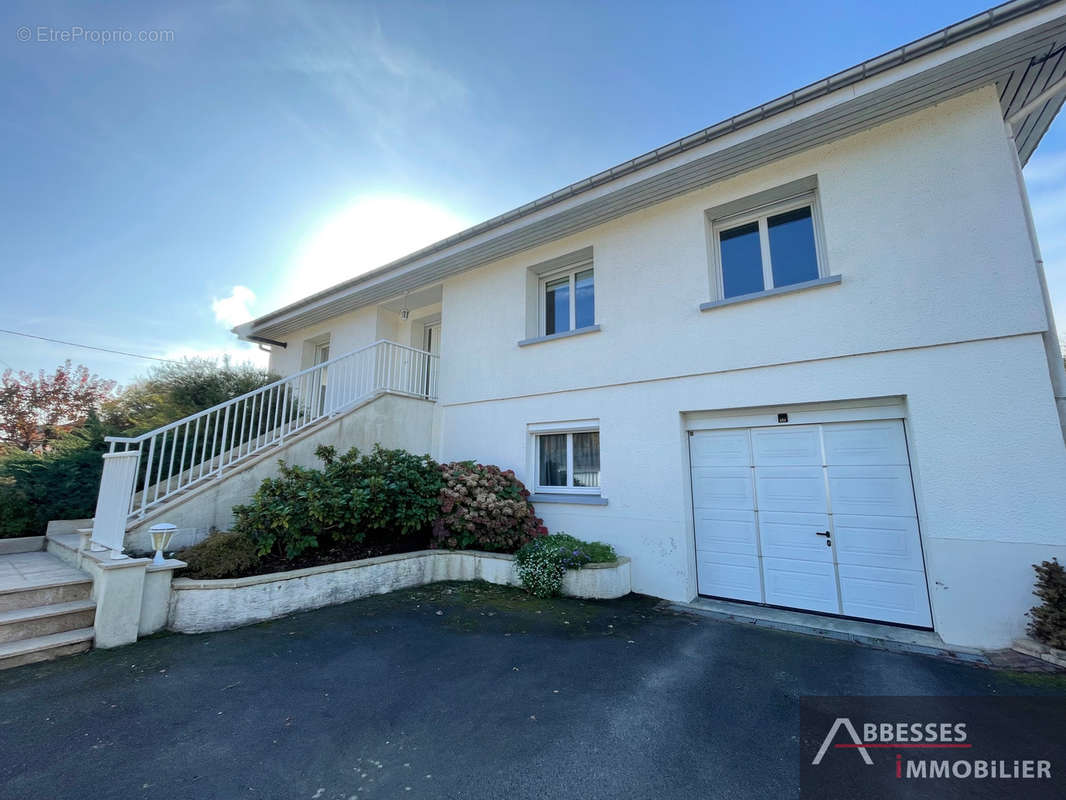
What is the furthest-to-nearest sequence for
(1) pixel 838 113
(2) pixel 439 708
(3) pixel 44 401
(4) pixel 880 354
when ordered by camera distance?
(3) pixel 44 401
(1) pixel 838 113
(4) pixel 880 354
(2) pixel 439 708

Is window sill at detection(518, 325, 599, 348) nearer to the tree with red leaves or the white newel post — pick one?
the white newel post

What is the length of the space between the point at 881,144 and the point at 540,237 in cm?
461

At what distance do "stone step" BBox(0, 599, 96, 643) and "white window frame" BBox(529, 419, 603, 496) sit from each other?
208 inches

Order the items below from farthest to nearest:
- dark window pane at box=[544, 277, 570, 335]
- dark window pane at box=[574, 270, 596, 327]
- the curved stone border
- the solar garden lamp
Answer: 1. dark window pane at box=[544, 277, 570, 335]
2. dark window pane at box=[574, 270, 596, 327]
3. the curved stone border
4. the solar garden lamp

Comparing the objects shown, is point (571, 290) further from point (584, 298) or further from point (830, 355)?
point (830, 355)

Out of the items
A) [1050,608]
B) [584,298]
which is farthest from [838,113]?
[1050,608]

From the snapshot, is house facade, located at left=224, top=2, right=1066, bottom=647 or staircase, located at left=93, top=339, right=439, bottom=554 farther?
staircase, located at left=93, top=339, right=439, bottom=554

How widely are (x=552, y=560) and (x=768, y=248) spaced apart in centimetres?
514

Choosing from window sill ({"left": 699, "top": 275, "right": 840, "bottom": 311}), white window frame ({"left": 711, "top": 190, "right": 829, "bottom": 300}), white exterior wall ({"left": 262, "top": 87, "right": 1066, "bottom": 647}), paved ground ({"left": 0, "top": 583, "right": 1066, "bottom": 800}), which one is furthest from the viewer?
white window frame ({"left": 711, "top": 190, "right": 829, "bottom": 300})

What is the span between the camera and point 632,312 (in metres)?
6.33

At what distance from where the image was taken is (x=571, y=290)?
24.6 feet

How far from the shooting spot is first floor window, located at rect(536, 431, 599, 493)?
6.66 meters

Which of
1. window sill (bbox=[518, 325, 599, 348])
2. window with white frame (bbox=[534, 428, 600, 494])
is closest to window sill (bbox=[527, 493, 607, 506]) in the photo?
window with white frame (bbox=[534, 428, 600, 494])

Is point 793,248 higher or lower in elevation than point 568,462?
higher
